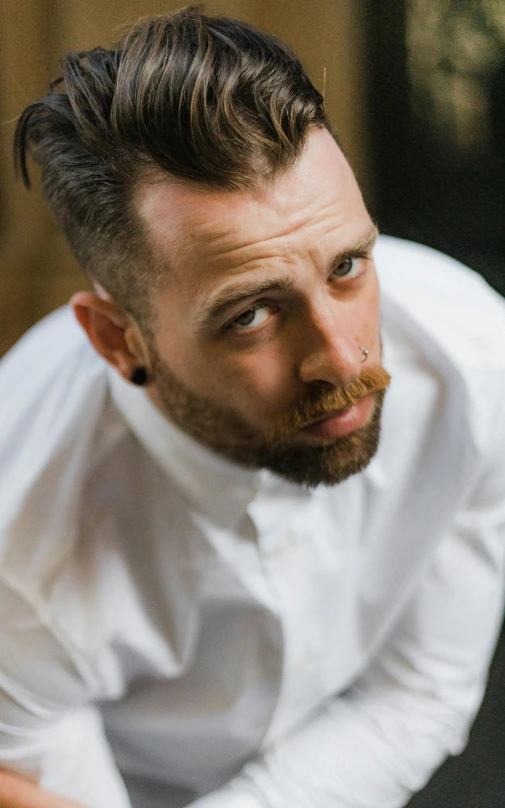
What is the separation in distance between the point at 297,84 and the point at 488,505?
0.38 meters

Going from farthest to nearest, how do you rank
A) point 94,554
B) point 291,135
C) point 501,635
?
point 501,635
point 94,554
point 291,135

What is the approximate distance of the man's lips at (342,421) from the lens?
52 centimetres

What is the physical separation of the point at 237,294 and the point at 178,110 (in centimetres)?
10

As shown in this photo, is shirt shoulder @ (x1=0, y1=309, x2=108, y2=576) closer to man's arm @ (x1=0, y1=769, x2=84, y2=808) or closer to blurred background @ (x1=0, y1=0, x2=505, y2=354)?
blurred background @ (x1=0, y1=0, x2=505, y2=354)

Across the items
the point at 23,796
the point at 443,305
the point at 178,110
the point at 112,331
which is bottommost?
the point at 23,796

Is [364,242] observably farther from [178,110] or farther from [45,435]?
[45,435]

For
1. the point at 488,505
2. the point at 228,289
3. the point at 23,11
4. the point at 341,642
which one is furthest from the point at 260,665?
the point at 23,11

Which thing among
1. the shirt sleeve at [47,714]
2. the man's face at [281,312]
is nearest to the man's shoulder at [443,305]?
the man's face at [281,312]

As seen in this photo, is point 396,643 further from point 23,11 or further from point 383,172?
point 23,11

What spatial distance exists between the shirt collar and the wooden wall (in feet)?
0.30

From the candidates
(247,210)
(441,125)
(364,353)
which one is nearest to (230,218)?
(247,210)

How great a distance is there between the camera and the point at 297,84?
48 cm

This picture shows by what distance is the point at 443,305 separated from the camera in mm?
648

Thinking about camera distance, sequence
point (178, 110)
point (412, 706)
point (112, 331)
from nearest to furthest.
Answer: point (178, 110)
point (112, 331)
point (412, 706)
